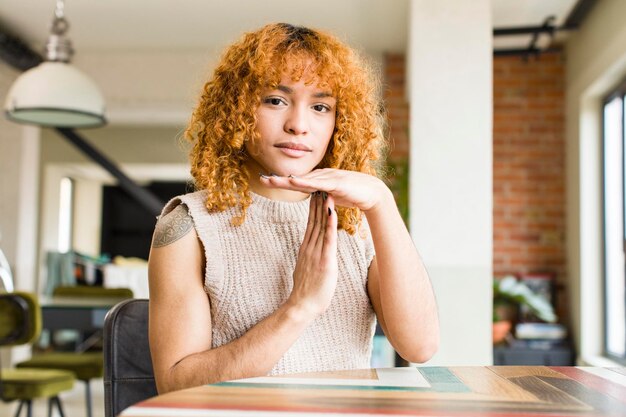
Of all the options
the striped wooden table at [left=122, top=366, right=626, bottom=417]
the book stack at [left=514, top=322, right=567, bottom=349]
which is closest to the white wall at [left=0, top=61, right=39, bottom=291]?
the book stack at [left=514, top=322, right=567, bottom=349]

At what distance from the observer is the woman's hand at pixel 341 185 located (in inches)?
44.3

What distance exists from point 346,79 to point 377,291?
389 millimetres

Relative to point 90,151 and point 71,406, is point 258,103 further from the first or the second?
point 71,406

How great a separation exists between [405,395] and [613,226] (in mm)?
4640

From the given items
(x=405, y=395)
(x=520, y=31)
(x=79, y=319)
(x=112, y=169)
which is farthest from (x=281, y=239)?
(x=112, y=169)

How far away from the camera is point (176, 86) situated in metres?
6.60

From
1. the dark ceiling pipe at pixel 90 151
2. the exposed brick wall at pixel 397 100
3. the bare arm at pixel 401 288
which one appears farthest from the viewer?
the exposed brick wall at pixel 397 100

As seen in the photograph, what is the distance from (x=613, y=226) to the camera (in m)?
5.17

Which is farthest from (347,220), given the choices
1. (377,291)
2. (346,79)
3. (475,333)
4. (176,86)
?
(176,86)

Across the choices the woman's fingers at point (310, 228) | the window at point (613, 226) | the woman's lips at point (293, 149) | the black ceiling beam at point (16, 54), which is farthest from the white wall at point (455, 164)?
the black ceiling beam at point (16, 54)

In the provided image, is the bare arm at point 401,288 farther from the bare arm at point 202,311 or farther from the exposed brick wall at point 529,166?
the exposed brick wall at point 529,166

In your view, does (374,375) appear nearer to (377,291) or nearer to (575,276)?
(377,291)

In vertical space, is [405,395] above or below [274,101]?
below

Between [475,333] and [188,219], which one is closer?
[188,219]
